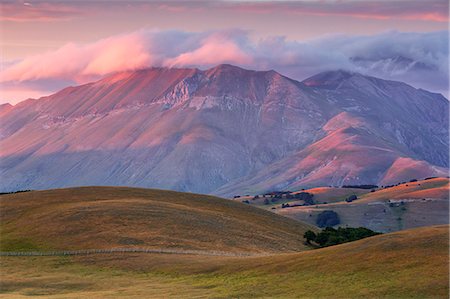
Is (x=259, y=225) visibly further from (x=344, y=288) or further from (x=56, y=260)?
(x=344, y=288)

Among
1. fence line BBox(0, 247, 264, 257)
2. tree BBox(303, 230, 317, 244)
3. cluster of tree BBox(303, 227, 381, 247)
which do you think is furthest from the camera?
tree BBox(303, 230, 317, 244)

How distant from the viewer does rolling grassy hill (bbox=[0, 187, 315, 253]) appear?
145 metres

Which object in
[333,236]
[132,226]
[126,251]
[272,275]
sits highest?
[132,226]

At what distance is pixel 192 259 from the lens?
12406cm

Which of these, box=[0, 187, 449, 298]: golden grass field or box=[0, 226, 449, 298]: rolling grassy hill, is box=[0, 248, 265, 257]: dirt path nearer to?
box=[0, 187, 449, 298]: golden grass field

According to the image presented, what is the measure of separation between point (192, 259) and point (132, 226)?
1418 inches

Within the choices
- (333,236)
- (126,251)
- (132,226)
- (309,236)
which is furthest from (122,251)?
(333,236)

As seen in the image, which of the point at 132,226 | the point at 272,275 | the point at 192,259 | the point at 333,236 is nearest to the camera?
the point at 272,275

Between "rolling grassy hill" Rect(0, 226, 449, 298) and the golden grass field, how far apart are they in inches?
5.9

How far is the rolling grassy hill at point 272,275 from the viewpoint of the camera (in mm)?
84812

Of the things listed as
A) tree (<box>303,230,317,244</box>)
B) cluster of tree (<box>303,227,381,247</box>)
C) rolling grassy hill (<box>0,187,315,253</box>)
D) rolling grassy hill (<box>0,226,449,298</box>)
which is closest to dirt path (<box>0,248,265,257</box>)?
rolling grassy hill (<box>0,187,315,253</box>)

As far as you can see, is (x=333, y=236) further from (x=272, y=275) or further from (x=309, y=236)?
(x=272, y=275)

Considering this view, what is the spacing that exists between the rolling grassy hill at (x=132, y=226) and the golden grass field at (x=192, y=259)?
9.3 inches

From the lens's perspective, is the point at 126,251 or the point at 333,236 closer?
the point at 126,251
